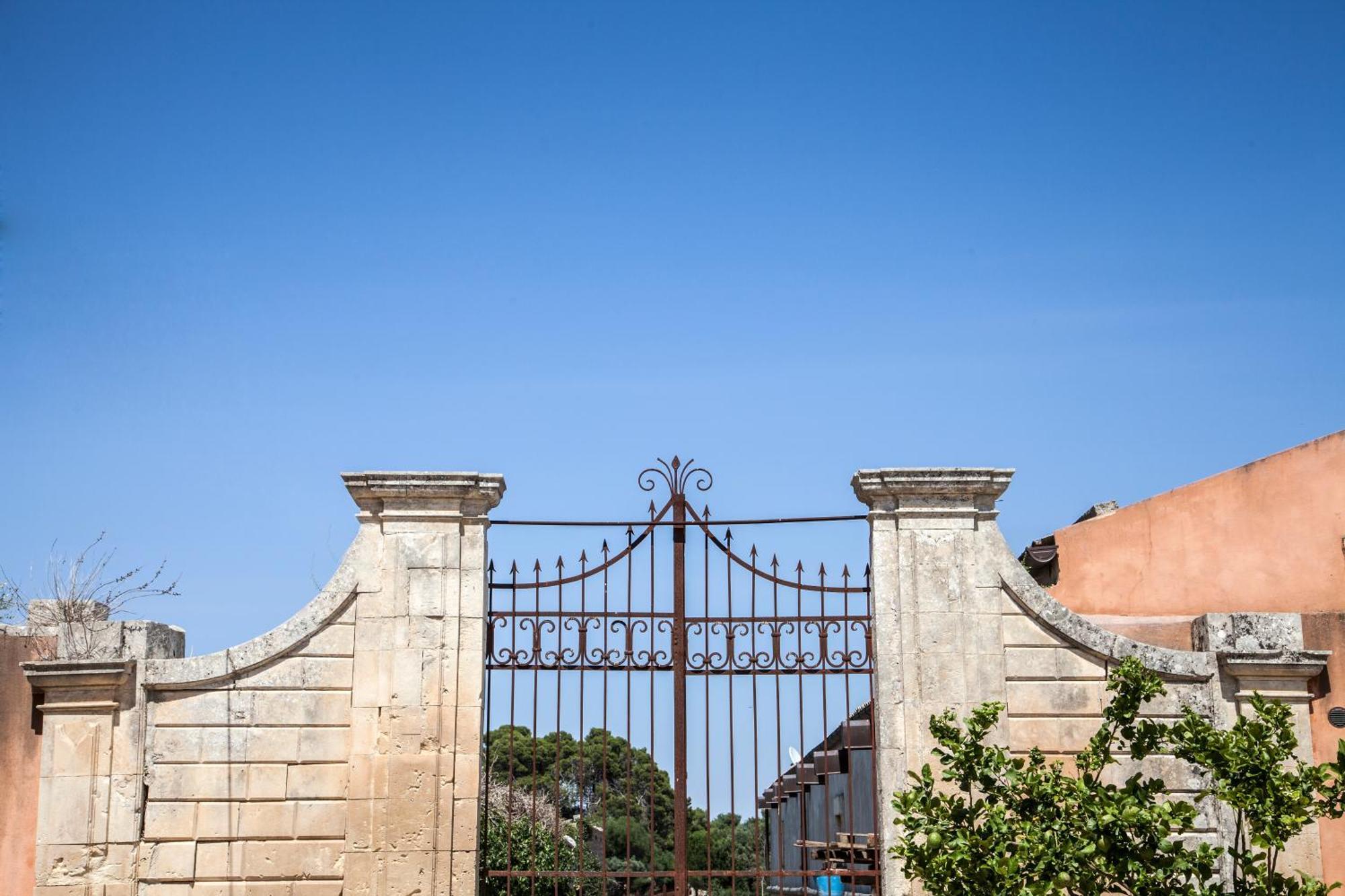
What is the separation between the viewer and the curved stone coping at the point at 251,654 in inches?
331

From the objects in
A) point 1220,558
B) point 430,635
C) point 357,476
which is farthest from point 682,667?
point 1220,558

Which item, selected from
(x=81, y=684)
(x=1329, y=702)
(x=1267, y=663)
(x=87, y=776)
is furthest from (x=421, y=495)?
(x=1329, y=702)

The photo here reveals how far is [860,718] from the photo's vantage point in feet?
42.9

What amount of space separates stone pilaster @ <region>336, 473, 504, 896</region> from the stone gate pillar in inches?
95.4

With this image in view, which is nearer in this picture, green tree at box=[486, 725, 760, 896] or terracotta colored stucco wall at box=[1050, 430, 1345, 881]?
terracotta colored stucco wall at box=[1050, 430, 1345, 881]

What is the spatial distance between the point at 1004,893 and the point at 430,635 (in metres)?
3.69

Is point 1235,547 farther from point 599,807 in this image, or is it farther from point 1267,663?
point 599,807

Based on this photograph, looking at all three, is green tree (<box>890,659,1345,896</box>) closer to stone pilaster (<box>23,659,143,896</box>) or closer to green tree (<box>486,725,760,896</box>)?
stone pilaster (<box>23,659,143,896</box>)

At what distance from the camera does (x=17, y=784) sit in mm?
8422

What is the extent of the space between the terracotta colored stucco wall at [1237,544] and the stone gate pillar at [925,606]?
2.69m

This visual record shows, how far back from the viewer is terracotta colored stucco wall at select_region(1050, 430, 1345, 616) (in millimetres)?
9914

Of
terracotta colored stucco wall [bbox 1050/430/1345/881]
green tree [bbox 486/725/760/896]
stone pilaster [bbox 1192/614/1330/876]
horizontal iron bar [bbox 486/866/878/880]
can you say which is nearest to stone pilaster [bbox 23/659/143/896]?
horizontal iron bar [bbox 486/866/878/880]

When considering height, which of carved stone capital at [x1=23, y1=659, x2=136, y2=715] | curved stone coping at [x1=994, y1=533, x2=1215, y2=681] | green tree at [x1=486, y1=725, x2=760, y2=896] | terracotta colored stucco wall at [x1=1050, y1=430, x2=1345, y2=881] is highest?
terracotta colored stucco wall at [x1=1050, y1=430, x2=1345, y2=881]

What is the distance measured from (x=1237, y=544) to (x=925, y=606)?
10.6 feet
